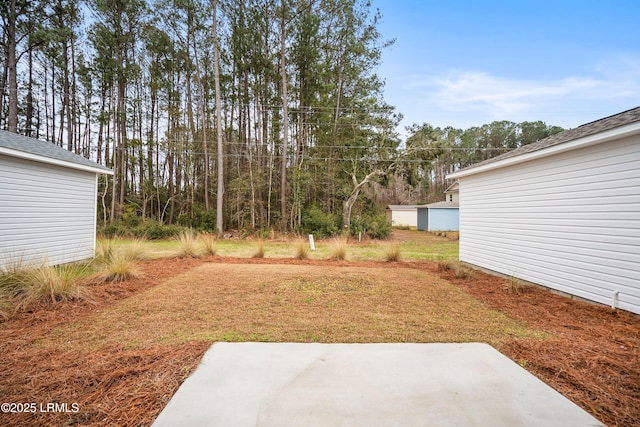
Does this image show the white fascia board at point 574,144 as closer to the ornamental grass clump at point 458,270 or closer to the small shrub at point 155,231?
the ornamental grass clump at point 458,270

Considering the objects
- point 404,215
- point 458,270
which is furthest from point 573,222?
point 404,215

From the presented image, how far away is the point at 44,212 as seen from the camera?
6410mm

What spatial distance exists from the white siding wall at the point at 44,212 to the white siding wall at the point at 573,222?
Answer: 9190 millimetres

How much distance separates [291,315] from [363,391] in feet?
6.12

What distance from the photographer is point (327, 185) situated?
16578 mm

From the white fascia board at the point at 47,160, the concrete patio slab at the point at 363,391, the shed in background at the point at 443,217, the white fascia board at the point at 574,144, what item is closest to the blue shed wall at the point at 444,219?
the shed in background at the point at 443,217

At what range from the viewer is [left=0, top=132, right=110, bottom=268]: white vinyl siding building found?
559cm

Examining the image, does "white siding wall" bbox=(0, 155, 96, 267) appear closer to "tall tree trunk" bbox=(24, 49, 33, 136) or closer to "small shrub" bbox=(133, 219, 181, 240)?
"small shrub" bbox=(133, 219, 181, 240)

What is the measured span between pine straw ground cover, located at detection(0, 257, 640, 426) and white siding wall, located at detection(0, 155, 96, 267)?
104 inches

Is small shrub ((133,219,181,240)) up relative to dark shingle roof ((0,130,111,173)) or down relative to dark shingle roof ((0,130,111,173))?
down

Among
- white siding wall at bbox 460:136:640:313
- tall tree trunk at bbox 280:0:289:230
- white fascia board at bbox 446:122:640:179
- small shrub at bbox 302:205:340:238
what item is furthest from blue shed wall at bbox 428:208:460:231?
white fascia board at bbox 446:122:640:179

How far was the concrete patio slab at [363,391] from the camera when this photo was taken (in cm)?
165

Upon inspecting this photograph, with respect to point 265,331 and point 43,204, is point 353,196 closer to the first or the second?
point 43,204

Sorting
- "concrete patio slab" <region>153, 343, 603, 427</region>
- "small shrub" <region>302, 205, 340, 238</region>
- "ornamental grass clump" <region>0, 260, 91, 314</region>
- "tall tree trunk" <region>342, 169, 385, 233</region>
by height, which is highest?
"tall tree trunk" <region>342, 169, 385, 233</region>
